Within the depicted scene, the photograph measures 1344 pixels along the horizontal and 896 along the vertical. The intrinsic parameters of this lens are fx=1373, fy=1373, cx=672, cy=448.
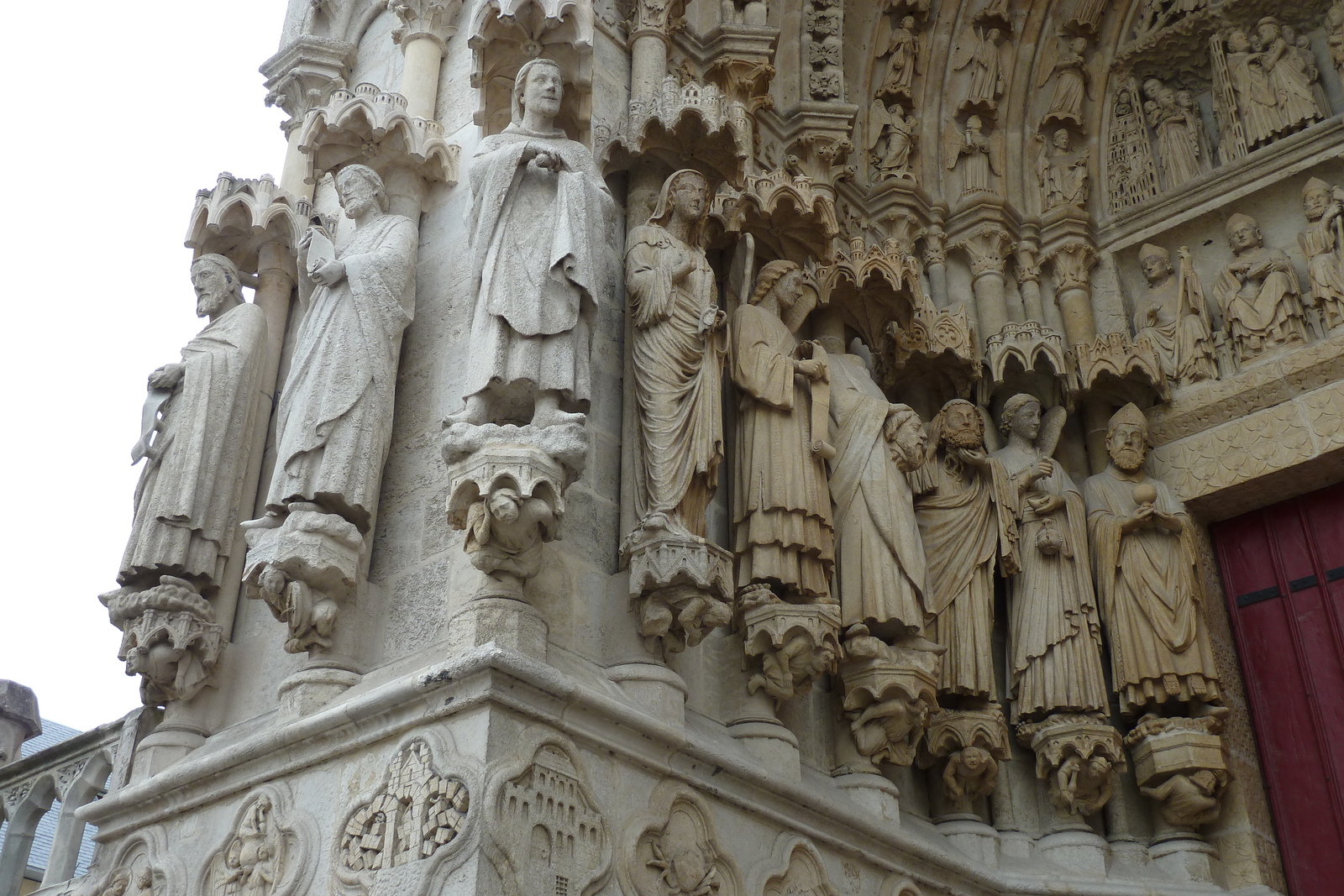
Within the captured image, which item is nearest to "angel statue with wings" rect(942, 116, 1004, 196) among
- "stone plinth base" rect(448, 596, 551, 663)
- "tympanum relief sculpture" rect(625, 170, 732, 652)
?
"tympanum relief sculpture" rect(625, 170, 732, 652)

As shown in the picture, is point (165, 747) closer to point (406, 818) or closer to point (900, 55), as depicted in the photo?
point (406, 818)

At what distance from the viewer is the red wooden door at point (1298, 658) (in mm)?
6234

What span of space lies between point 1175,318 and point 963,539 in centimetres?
210

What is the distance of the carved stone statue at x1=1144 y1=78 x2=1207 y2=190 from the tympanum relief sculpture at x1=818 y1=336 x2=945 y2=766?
3.02 m

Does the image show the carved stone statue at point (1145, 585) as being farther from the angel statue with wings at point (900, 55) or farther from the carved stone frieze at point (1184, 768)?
the angel statue with wings at point (900, 55)

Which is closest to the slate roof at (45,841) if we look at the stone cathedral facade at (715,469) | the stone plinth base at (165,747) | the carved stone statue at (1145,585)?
the stone cathedral facade at (715,469)

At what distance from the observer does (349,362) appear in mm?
4977

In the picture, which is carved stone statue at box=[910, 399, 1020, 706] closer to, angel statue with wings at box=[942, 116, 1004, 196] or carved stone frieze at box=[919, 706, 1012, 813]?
carved stone frieze at box=[919, 706, 1012, 813]

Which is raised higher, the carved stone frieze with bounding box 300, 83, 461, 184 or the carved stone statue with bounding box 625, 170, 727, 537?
the carved stone frieze with bounding box 300, 83, 461, 184

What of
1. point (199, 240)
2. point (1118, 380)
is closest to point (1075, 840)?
point (1118, 380)

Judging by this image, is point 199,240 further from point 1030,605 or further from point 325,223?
point 1030,605

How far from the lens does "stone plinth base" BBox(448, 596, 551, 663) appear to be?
4258mm

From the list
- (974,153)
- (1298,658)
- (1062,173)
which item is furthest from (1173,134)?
(1298,658)

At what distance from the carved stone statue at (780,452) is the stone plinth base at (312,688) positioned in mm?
1565
